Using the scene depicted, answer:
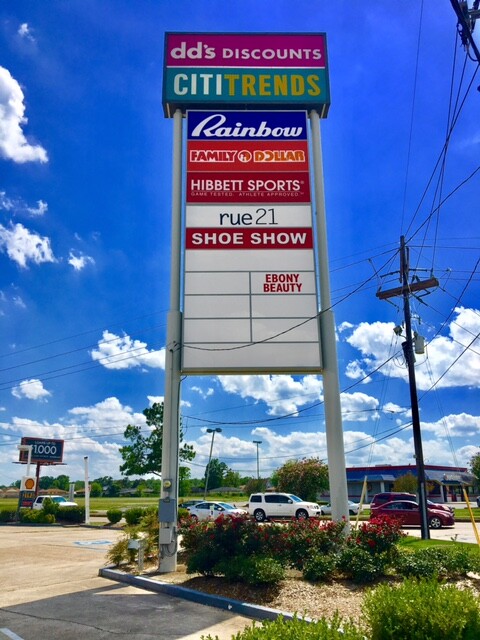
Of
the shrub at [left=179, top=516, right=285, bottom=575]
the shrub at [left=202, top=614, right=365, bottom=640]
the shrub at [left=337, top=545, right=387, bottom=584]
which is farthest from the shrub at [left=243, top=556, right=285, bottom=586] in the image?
the shrub at [left=202, top=614, right=365, bottom=640]

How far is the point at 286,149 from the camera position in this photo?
52.4ft

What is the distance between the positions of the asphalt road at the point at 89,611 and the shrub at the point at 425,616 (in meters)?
3.28

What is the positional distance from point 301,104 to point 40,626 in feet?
49.0

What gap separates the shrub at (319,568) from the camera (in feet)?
32.1

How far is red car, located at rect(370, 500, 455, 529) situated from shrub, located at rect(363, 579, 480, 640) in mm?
23309

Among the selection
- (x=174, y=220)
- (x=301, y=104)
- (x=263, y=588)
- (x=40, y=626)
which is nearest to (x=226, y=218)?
(x=174, y=220)

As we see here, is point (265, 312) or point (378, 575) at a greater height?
point (265, 312)

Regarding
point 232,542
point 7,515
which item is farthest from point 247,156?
point 7,515

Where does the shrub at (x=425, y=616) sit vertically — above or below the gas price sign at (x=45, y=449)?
below

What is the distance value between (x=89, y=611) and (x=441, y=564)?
6.25 m

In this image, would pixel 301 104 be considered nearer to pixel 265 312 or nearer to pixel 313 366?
pixel 265 312

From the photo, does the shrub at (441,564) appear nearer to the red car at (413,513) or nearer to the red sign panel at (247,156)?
the red sign panel at (247,156)

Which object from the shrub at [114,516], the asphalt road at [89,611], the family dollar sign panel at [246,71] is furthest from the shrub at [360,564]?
the shrub at [114,516]

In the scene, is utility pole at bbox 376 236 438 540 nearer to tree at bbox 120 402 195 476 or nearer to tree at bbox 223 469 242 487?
tree at bbox 120 402 195 476
